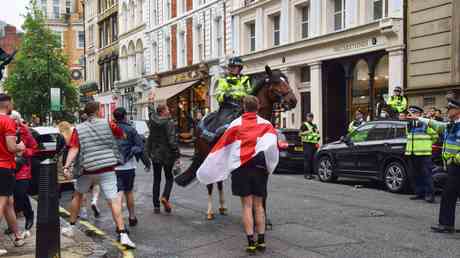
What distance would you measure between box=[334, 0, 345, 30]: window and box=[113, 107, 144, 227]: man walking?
16.4 m

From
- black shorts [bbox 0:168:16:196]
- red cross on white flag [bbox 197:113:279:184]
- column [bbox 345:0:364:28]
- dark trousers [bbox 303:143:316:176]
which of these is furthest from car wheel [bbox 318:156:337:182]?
black shorts [bbox 0:168:16:196]

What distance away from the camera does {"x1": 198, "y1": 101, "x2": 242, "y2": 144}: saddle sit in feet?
29.6

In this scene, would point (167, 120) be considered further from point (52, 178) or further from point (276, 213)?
point (52, 178)

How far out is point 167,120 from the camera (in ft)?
33.3

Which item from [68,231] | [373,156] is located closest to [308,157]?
[373,156]

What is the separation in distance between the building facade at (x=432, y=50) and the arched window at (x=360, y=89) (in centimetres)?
253

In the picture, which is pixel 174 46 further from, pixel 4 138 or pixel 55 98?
pixel 4 138

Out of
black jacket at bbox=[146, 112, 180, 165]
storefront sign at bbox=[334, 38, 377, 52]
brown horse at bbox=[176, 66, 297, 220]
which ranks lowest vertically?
black jacket at bbox=[146, 112, 180, 165]

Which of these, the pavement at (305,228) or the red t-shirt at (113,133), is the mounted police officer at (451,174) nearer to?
the pavement at (305,228)

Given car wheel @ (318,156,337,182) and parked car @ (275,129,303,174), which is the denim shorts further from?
parked car @ (275,129,303,174)

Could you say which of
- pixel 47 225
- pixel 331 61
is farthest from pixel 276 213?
pixel 331 61

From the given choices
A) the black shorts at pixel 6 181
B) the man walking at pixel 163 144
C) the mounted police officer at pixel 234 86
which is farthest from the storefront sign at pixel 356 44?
the black shorts at pixel 6 181

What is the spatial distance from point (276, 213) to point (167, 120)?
2.51 meters

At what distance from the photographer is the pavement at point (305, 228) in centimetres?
718
